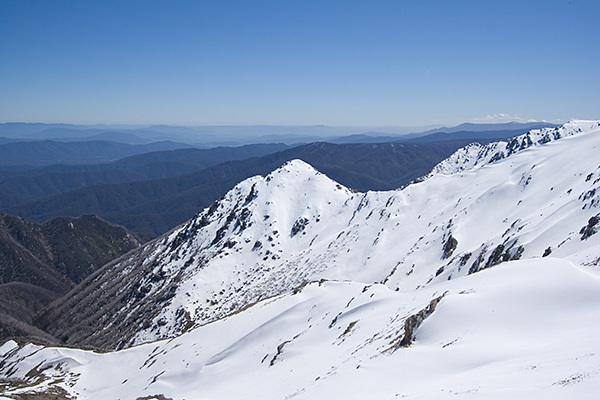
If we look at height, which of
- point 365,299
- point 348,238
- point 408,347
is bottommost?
point 348,238

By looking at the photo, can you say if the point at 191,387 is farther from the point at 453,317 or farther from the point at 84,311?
the point at 84,311

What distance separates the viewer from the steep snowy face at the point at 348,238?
50.1m

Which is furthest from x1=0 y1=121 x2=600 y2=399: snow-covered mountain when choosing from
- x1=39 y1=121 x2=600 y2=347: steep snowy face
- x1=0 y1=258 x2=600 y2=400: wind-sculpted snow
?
x1=39 y1=121 x2=600 y2=347: steep snowy face

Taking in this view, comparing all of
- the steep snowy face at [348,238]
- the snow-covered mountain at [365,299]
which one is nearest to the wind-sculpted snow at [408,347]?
the snow-covered mountain at [365,299]

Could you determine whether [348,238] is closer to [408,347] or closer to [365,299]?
[365,299]

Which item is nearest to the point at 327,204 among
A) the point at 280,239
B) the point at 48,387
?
the point at 280,239

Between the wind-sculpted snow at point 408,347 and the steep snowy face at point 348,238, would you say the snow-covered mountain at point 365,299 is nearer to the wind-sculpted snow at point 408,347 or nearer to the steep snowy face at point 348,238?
the wind-sculpted snow at point 408,347

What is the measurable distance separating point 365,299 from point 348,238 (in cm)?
5883

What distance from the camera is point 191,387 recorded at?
41.7 meters

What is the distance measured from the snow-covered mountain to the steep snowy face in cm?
56

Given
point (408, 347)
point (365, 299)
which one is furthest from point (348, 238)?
point (408, 347)

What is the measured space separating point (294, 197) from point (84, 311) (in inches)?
4475

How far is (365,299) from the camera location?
43.3m

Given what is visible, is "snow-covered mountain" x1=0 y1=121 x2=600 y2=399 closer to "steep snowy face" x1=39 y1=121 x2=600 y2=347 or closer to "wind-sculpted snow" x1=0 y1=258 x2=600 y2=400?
"wind-sculpted snow" x1=0 y1=258 x2=600 y2=400
